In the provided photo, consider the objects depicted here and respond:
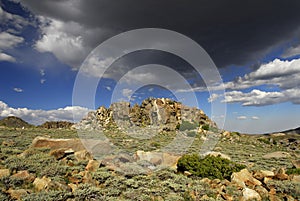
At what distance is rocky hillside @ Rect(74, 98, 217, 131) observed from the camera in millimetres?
55684

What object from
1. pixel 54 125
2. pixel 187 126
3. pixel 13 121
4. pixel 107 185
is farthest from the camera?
pixel 54 125

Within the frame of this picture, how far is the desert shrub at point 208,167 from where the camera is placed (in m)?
11.1

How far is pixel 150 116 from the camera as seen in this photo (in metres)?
62.9

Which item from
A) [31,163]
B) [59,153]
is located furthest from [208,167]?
[31,163]

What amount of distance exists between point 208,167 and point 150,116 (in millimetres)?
51629

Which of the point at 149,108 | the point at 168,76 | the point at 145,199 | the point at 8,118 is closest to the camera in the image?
the point at 145,199

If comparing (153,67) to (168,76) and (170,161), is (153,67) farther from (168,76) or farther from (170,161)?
(170,161)

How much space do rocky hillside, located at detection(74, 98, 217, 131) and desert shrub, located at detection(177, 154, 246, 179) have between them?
40.3 metres

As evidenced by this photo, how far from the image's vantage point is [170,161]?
13.5m

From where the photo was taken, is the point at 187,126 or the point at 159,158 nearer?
the point at 159,158

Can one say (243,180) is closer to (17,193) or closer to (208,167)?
(208,167)

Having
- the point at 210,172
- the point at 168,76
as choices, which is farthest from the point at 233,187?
the point at 168,76

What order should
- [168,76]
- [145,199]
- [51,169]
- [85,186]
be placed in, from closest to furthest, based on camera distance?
[145,199] → [85,186] → [51,169] → [168,76]

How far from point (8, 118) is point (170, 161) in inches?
2327
